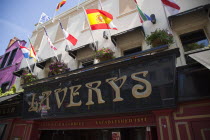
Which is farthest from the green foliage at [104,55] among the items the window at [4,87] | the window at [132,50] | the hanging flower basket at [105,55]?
the window at [4,87]

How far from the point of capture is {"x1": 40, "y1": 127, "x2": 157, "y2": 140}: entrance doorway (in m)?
5.32

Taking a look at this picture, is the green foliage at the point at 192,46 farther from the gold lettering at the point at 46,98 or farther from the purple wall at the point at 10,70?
the purple wall at the point at 10,70

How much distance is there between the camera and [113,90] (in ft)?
16.1

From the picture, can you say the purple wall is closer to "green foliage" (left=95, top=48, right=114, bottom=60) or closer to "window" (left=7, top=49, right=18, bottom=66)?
"window" (left=7, top=49, right=18, bottom=66)

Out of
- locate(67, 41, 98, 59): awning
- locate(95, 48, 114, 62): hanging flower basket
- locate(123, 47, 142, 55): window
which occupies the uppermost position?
locate(67, 41, 98, 59): awning

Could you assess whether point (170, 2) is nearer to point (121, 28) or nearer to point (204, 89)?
point (121, 28)

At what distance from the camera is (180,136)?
12.3 ft

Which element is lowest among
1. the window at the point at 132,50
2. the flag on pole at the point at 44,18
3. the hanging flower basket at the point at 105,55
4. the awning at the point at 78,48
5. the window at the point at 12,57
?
the hanging flower basket at the point at 105,55

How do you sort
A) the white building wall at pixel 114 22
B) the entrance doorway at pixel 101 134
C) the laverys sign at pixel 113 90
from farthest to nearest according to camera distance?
the white building wall at pixel 114 22
the entrance doorway at pixel 101 134
the laverys sign at pixel 113 90

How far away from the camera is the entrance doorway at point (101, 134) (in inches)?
209

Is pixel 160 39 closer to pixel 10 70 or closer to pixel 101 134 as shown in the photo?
pixel 101 134

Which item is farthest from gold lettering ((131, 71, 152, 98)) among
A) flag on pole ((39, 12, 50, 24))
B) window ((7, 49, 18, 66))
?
window ((7, 49, 18, 66))

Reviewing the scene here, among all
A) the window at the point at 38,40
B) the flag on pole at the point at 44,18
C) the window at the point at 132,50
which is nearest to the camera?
the window at the point at 132,50

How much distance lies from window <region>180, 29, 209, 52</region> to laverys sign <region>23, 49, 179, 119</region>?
87.7 inches
